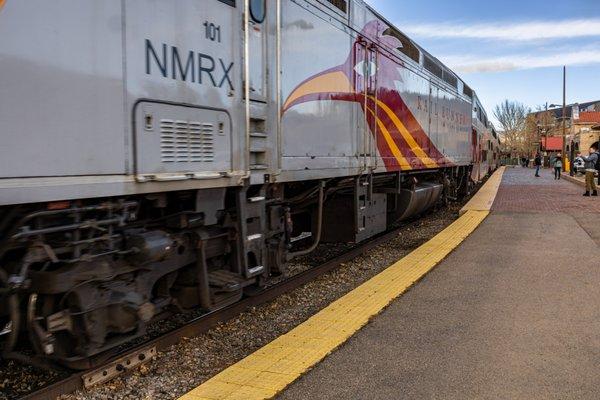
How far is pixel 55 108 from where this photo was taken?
2.88 metres

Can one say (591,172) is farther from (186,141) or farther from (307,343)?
(186,141)

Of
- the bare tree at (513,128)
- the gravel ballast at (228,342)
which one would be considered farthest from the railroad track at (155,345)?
the bare tree at (513,128)

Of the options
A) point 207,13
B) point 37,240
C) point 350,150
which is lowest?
point 37,240

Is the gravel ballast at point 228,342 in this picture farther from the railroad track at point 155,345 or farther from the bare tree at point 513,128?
the bare tree at point 513,128

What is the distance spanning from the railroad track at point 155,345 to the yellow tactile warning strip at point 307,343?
2.03ft

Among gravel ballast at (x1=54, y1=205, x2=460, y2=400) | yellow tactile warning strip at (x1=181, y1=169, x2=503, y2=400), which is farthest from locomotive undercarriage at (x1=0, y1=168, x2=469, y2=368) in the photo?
yellow tactile warning strip at (x1=181, y1=169, x2=503, y2=400)

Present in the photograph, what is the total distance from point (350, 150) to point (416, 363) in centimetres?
345

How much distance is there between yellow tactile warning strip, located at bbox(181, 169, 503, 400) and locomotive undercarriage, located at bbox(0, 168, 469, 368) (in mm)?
609

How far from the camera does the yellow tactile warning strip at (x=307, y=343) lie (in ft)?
11.7

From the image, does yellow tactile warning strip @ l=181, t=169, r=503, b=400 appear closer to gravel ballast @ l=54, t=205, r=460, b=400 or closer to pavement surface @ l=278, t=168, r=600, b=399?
pavement surface @ l=278, t=168, r=600, b=399

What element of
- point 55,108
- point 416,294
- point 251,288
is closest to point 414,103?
point 416,294

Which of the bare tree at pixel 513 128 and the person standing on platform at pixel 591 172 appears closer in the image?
the person standing on platform at pixel 591 172

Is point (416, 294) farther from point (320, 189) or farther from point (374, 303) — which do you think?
point (320, 189)

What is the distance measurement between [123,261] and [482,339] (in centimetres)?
289
